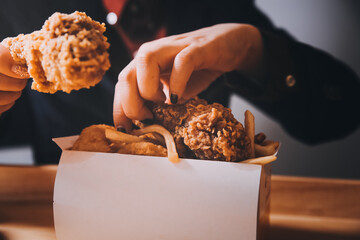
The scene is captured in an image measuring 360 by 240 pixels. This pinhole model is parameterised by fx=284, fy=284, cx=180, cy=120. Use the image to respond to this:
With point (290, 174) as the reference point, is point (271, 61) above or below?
above

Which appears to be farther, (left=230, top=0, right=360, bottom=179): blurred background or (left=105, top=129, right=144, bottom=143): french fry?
(left=230, top=0, right=360, bottom=179): blurred background

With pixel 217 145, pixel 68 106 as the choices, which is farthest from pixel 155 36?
pixel 217 145

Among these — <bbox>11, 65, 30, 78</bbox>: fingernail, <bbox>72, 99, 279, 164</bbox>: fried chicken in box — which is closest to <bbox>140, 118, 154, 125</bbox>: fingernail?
<bbox>72, 99, 279, 164</bbox>: fried chicken in box

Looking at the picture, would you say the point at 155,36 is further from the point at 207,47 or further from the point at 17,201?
the point at 17,201

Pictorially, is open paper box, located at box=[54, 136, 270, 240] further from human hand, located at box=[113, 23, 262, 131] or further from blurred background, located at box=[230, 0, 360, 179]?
blurred background, located at box=[230, 0, 360, 179]

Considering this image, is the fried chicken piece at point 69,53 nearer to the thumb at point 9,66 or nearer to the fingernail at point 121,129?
the thumb at point 9,66

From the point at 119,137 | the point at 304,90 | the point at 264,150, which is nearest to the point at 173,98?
the point at 119,137

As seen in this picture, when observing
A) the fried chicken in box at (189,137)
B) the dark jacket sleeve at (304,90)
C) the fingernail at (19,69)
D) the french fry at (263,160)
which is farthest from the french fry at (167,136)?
the dark jacket sleeve at (304,90)

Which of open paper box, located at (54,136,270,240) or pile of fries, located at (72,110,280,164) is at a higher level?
pile of fries, located at (72,110,280,164)
